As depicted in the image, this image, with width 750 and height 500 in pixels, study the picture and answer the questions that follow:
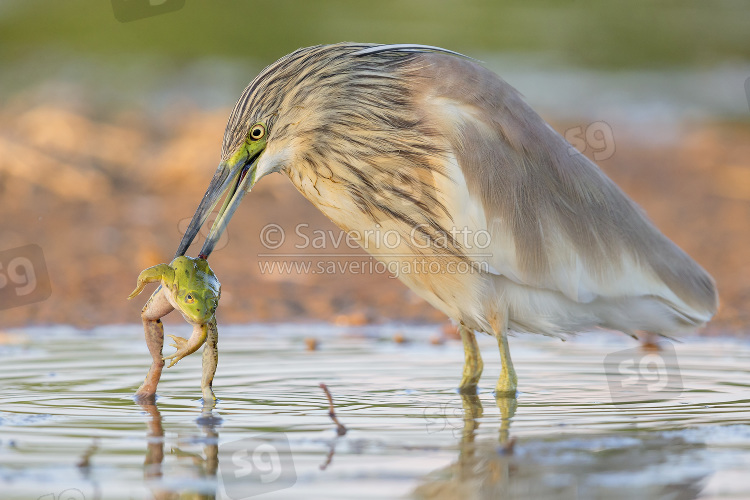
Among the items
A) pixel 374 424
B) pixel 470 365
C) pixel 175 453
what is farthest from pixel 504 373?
pixel 175 453

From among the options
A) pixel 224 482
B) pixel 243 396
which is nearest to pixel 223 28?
pixel 243 396

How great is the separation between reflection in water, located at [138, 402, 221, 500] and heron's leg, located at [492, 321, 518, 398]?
4.71ft

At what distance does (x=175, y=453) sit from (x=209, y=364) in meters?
1.08

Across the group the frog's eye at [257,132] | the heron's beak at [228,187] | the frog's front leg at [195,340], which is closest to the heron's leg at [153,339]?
the frog's front leg at [195,340]

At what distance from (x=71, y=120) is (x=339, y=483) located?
8.84m

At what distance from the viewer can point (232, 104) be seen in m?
14.7

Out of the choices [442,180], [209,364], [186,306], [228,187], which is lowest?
[209,364]

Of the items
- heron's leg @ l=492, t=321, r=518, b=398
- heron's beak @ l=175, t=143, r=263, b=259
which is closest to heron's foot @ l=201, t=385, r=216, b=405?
heron's beak @ l=175, t=143, r=263, b=259

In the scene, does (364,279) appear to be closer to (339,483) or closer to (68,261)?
(68,261)

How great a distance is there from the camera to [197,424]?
4664mm

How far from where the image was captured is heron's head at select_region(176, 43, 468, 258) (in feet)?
18.2

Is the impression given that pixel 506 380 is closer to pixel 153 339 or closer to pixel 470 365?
pixel 470 365

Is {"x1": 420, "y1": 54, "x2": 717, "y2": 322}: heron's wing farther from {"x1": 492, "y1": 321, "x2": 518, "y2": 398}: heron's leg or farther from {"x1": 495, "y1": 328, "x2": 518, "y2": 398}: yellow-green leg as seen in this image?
{"x1": 495, "y1": 328, "x2": 518, "y2": 398}: yellow-green leg

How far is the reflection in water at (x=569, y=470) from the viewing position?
362 cm
